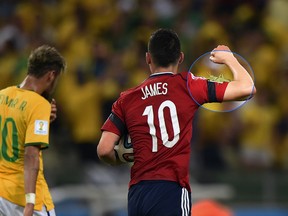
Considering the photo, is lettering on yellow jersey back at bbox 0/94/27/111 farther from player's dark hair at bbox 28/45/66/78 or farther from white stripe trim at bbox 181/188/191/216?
white stripe trim at bbox 181/188/191/216

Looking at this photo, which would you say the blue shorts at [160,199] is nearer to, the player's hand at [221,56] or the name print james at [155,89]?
the name print james at [155,89]

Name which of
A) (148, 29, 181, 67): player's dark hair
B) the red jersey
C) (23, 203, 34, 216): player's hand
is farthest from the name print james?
(23, 203, 34, 216): player's hand

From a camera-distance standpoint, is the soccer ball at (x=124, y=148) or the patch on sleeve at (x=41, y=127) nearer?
the soccer ball at (x=124, y=148)

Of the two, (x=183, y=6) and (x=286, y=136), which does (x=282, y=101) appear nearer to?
(x=286, y=136)

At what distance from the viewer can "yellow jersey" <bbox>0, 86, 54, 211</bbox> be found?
6965mm

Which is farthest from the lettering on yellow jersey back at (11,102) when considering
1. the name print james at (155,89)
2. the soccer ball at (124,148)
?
the name print james at (155,89)

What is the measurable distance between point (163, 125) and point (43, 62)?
1.17 m

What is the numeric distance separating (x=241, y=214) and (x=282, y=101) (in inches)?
71.2

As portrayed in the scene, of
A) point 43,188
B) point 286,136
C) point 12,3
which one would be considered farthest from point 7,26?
point 43,188

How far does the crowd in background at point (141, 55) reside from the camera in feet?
42.7

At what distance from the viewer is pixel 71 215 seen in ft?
41.3

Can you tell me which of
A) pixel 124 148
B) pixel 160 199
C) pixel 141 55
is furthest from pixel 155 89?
pixel 141 55

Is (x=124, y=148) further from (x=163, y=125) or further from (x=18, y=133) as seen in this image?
(x=18, y=133)

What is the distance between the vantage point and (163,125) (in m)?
6.49
